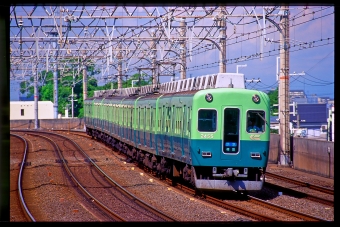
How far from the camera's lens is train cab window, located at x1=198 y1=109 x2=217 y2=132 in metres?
13.2

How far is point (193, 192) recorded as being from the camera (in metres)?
14.8

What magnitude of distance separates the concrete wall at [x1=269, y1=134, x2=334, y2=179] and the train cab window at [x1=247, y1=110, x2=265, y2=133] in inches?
222

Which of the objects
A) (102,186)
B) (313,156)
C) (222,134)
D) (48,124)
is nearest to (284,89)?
(313,156)

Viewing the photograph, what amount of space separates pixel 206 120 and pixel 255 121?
112cm

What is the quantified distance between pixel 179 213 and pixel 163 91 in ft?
27.9

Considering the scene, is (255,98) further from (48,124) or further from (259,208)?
(48,124)

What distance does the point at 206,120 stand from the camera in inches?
522

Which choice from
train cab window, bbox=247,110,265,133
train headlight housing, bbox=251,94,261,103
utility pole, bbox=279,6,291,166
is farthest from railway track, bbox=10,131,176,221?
utility pole, bbox=279,6,291,166

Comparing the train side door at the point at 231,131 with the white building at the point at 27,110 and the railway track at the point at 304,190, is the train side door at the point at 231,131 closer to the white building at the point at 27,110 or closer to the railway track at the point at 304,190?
the railway track at the point at 304,190

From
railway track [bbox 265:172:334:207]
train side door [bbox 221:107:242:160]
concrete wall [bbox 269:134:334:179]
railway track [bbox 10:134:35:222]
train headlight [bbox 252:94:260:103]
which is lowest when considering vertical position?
railway track [bbox 265:172:334:207]

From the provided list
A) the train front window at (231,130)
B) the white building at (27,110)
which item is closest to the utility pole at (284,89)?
the train front window at (231,130)

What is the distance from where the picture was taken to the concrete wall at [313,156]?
1832cm

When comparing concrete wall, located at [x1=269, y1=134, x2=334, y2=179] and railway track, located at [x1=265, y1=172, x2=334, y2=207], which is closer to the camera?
railway track, located at [x1=265, y1=172, x2=334, y2=207]

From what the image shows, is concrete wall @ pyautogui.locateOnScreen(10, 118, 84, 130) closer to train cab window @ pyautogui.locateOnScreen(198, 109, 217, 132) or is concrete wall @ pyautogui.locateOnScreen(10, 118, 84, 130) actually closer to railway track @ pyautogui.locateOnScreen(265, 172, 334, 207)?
railway track @ pyautogui.locateOnScreen(265, 172, 334, 207)
